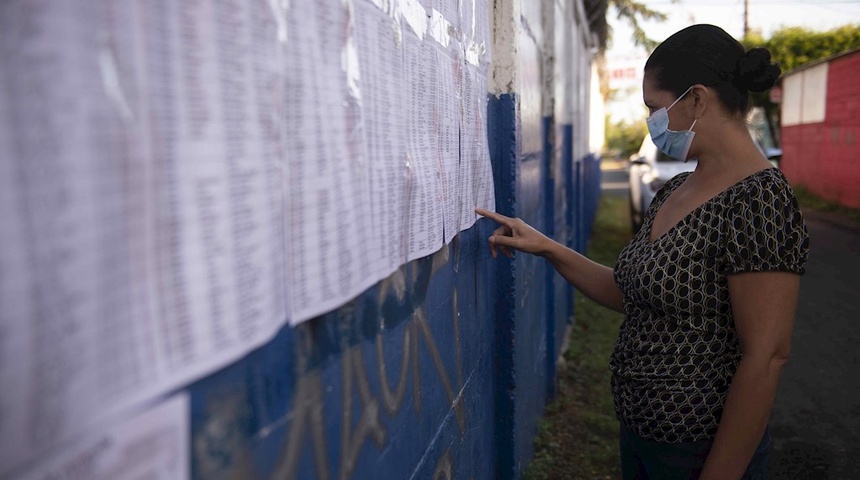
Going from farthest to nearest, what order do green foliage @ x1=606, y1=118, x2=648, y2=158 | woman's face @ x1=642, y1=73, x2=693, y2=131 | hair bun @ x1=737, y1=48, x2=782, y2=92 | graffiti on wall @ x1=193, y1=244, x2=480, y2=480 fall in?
green foliage @ x1=606, y1=118, x2=648, y2=158 < woman's face @ x1=642, y1=73, x2=693, y2=131 < hair bun @ x1=737, y1=48, x2=782, y2=92 < graffiti on wall @ x1=193, y1=244, x2=480, y2=480

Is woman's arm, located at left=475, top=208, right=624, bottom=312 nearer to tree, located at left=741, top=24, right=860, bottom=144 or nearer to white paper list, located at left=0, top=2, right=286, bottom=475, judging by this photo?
white paper list, located at left=0, top=2, right=286, bottom=475

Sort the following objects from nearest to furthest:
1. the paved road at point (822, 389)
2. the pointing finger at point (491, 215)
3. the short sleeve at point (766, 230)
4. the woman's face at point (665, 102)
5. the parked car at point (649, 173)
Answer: the short sleeve at point (766, 230)
the woman's face at point (665, 102)
the pointing finger at point (491, 215)
the paved road at point (822, 389)
the parked car at point (649, 173)

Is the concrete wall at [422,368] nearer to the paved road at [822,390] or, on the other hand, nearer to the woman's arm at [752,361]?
the woman's arm at [752,361]

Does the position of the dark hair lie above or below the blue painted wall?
above

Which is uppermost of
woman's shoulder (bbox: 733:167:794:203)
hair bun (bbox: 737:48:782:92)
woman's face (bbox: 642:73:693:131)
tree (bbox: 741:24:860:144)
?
tree (bbox: 741:24:860:144)

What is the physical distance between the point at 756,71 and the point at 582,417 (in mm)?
3276

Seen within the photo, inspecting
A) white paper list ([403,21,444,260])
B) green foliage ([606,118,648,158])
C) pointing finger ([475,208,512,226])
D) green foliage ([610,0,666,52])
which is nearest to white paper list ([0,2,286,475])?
white paper list ([403,21,444,260])

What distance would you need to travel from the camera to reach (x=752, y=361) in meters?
1.72

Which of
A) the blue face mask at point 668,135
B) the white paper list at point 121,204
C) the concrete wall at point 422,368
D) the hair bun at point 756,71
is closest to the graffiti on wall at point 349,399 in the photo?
the concrete wall at point 422,368

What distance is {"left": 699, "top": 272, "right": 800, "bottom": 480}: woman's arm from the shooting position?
5.52ft

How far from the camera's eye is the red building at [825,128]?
14.2 meters

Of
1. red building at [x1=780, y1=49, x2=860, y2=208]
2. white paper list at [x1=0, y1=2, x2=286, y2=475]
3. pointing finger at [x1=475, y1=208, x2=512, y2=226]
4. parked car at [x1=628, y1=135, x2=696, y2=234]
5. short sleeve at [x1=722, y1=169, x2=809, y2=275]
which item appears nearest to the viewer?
white paper list at [x1=0, y1=2, x2=286, y2=475]

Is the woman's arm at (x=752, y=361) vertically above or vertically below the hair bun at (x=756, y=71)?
below

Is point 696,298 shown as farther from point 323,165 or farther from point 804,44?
point 804,44
